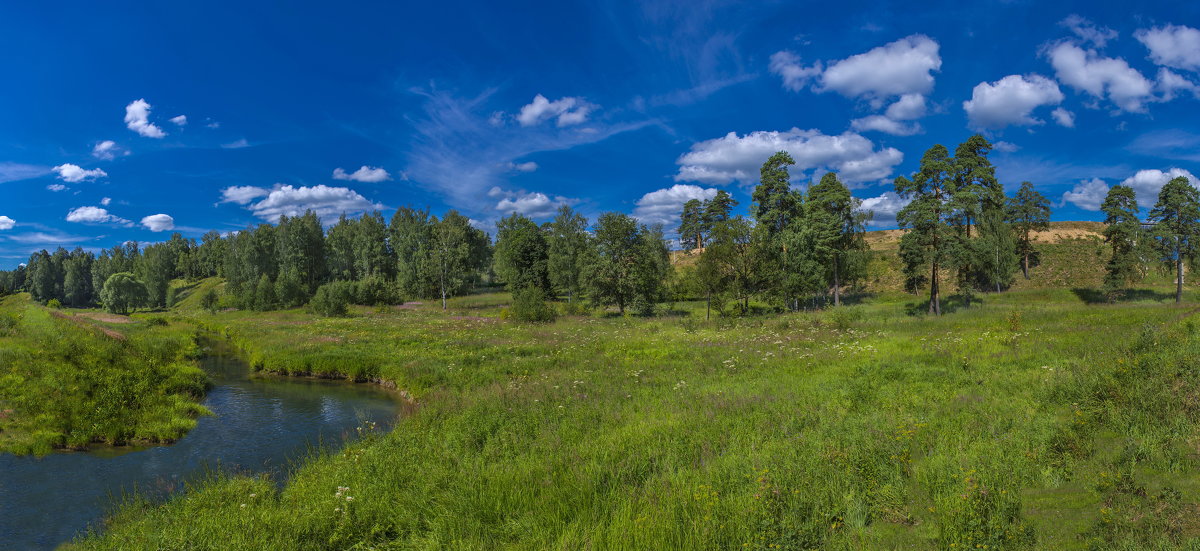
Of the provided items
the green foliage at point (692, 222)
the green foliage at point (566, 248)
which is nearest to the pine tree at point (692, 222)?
the green foliage at point (692, 222)

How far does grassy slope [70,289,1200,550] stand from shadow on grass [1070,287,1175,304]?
153 ft

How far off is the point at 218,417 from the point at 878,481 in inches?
872

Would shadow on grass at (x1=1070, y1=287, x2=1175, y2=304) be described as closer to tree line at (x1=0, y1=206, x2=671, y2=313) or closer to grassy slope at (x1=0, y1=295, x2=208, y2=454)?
A: tree line at (x1=0, y1=206, x2=671, y2=313)

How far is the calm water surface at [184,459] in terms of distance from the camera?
10258 mm

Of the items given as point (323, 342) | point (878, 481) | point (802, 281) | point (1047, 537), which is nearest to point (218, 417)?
point (323, 342)

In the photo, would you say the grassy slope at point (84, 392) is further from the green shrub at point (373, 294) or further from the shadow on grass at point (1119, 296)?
the shadow on grass at point (1119, 296)

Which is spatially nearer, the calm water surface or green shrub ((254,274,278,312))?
the calm water surface

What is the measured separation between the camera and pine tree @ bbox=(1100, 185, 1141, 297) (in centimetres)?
4831

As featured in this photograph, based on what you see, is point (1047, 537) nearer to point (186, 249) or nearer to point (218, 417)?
point (218, 417)

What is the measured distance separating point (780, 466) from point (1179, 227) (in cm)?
6343

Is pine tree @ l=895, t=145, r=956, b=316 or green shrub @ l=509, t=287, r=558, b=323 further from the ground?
pine tree @ l=895, t=145, r=956, b=316

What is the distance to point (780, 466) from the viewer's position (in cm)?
824

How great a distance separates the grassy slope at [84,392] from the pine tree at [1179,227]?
7345 cm

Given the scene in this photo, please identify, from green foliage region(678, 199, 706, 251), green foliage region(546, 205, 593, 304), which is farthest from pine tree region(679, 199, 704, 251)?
green foliage region(546, 205, 593, 304)
